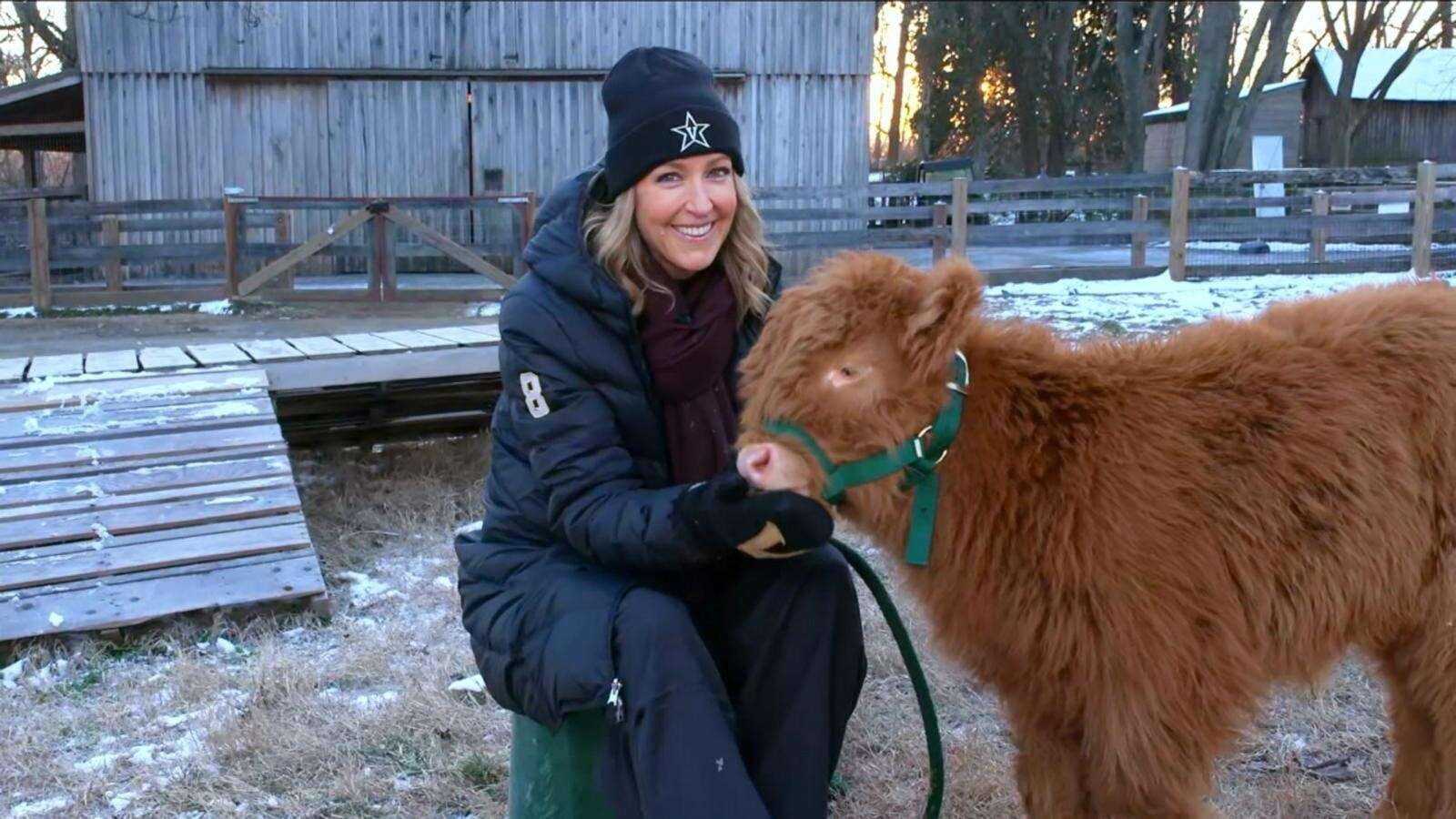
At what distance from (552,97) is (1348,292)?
16678 millimetres

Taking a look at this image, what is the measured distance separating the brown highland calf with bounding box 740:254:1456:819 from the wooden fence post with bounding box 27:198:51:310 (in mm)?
13388

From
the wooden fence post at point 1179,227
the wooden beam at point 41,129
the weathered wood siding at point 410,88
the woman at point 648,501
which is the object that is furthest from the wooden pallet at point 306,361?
the wooden beam at point 41,129

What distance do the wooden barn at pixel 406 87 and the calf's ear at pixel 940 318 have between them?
16.5 metres

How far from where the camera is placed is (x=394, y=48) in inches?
715

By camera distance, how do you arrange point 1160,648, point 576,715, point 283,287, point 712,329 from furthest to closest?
point 283,287 → point 712,329 → point 576,715 → point 1160,648

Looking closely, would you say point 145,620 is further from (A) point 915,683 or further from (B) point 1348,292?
(B) point 1348,292

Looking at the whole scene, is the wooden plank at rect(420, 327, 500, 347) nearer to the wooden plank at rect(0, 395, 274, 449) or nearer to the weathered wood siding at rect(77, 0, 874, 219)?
the wooden plank at rect(0, 395, 274, 449)

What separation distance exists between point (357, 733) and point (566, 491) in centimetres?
176

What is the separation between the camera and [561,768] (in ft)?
9.68

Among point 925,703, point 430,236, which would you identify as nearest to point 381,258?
point 430,236

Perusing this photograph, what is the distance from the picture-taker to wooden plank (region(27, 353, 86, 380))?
6.45m

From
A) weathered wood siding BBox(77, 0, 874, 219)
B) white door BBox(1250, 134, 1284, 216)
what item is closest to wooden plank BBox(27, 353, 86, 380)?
weathered wood siding BBox(77, 0, 874, 219)

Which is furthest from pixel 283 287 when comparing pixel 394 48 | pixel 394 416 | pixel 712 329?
pixel 712 329

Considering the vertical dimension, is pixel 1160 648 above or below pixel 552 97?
below
